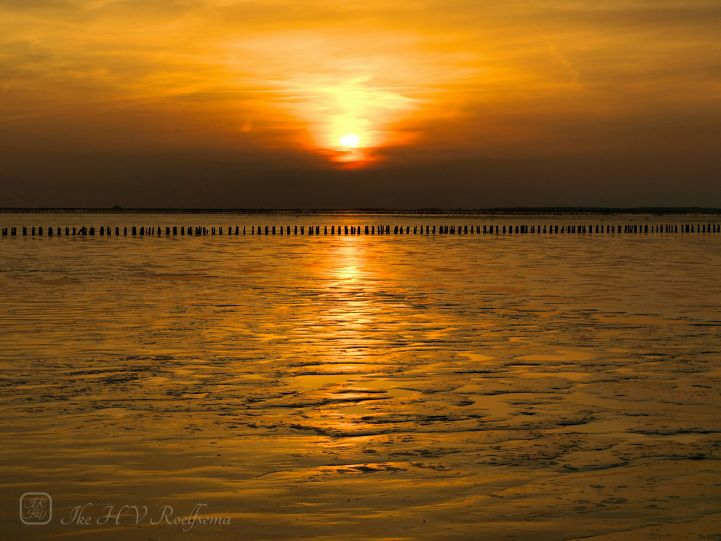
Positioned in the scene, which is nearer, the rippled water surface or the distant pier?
the rippled water surface

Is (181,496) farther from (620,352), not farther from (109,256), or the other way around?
(109,256)

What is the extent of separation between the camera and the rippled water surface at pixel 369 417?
8.72 meters

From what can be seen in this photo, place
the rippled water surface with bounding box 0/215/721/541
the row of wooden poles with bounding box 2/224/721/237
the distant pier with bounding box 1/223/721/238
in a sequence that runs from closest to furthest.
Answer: the rippled water surface with bounding box 0/215/721/541 → the distant pier with bounding box 1/223/721/238 → the row of wooden poles with bounding box 2/224/721/237

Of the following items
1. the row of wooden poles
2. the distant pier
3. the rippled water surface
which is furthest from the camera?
the row of wooden poles

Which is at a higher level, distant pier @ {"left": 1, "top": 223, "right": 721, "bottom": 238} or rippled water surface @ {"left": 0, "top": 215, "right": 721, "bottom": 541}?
rippled water surface @ {"left": 0, "top": 215, "right": 721, "bottom": 541}

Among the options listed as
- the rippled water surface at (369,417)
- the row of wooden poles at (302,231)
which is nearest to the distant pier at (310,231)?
the row of wooden poles at (302,231)

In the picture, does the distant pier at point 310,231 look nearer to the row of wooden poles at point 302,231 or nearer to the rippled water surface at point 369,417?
the row of wooden poles at point 302,231

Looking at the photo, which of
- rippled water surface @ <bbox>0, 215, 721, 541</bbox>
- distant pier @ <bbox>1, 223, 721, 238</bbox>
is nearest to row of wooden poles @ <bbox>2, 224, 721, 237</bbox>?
distant pier @ <bbox>1, 223, 721, 238</bbox>

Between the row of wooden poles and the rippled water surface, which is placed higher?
the rippled water surface

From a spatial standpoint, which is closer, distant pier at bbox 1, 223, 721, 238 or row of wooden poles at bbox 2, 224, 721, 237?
distant pier at bbox 1, 223, 721, 238

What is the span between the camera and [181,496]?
9.05 m

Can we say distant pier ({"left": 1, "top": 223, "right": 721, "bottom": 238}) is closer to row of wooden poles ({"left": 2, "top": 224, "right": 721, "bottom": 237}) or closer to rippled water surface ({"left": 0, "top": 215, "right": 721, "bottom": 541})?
row of wooden poles ({"left": 2, "top": 224, "right": 721, "bottom": 237})

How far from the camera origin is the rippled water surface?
8.72 m

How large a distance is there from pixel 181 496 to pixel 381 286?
93.0 feet
